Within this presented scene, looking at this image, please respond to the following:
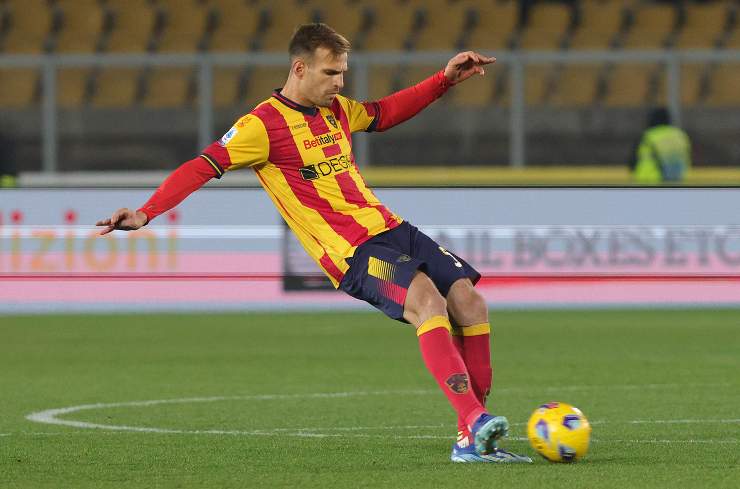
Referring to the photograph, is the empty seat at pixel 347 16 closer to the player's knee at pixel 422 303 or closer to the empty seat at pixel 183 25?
the empty seat at pixel 183 25

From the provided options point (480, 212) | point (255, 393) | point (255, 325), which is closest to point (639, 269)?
point (480, 212)

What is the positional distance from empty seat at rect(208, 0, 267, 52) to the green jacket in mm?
5305

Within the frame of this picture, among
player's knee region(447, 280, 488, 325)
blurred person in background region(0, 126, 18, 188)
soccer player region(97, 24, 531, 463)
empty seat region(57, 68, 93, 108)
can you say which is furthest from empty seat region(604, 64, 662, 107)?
player's knee region(447, 280, 488, 325)

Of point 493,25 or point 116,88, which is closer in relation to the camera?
point 116,88

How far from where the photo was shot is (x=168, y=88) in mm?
16625

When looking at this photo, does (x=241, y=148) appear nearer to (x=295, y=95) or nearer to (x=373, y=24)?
(x=295, y=95)

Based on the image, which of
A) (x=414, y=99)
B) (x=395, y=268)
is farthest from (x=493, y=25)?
(x=395, y=268)

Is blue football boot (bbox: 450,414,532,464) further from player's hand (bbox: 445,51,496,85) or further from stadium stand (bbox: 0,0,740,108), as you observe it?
stadium stand (bbox: 0,0,740,108)

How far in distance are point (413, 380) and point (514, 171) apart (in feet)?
21.4

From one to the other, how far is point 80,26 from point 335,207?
13.8 m

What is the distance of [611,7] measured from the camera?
20.7 meters

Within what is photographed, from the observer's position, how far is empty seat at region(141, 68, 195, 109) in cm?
1648

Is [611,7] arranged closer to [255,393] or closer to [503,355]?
[503,355]

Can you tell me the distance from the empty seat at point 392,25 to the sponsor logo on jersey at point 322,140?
12511mm
